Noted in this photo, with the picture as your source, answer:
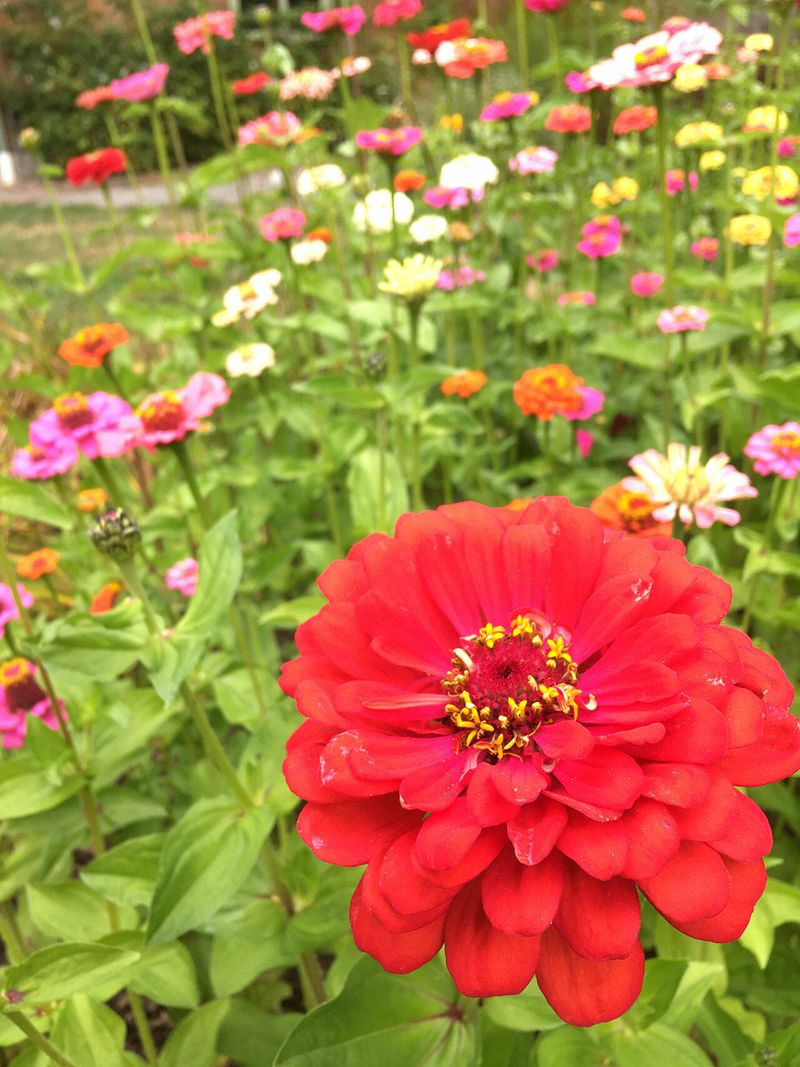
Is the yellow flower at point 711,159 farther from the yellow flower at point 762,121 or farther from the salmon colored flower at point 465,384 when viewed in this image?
the salmon colored flower at point 465,384

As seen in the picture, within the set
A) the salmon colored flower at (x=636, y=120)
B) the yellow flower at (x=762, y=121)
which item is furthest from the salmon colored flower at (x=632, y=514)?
the salmon colored flower at (x=636, y=120)

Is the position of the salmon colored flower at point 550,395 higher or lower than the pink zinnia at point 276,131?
lower

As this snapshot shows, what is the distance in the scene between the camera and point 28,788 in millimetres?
1198

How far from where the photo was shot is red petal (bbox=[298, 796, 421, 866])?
565 millimetres

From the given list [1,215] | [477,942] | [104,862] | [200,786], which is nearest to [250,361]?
[200,786]

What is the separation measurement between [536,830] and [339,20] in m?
2.06

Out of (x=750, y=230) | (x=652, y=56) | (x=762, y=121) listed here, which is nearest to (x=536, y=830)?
(x=652, y=56)

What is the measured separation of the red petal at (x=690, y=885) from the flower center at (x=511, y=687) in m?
0.13

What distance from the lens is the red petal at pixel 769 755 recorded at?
1.87ft

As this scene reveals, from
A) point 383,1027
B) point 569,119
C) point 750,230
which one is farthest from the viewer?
point 569,119

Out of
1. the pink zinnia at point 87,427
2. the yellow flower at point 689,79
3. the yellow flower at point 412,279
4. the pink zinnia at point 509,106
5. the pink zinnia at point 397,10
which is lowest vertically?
the pink zinnia at point 87,427

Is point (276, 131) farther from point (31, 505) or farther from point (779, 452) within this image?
point (779, 452)

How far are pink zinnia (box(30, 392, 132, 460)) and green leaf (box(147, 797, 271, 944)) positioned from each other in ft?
2.24

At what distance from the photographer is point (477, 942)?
1.76 ft
